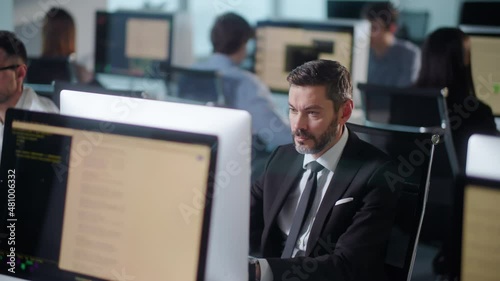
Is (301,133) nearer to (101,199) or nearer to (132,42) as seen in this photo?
(101,199)

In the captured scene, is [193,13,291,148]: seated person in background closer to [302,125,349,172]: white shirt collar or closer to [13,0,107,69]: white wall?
[13,0,107,69]: white wall

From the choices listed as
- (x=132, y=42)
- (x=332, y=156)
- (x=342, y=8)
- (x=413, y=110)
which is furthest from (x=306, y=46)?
(x=332, y=156)

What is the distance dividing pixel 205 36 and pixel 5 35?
5.29 metres

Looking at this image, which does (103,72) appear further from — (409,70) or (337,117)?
(337,117)

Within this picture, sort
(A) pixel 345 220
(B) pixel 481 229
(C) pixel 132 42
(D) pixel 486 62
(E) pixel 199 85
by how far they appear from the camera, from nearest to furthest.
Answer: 1. (B) pixel 481 229
2. (A) pixel 345 220
3. (D) pixel 486 62
4. (E) pixel 199 85
5. (C) pixel 132 42

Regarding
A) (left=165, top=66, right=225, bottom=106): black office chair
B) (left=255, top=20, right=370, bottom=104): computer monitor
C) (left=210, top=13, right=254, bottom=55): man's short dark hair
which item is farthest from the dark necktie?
(left=210, top=13, right=254, bottom=55): man's short dark hair

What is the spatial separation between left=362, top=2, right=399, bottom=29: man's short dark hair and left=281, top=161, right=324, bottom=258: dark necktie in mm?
3384

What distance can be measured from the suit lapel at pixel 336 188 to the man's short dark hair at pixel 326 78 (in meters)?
0.16

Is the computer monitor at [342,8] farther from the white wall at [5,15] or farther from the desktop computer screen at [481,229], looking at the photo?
the desktop computer screen at [481,229]

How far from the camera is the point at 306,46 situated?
4344mm

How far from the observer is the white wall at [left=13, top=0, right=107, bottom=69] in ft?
15.9

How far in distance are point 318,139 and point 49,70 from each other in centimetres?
276

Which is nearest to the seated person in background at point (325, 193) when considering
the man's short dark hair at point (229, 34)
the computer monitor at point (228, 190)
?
the computer monitor at point (228, 190)

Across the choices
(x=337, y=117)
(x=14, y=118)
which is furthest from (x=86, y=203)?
(x=337, y=117)
